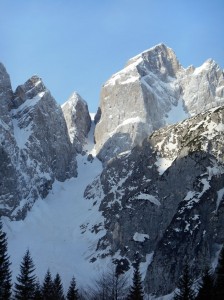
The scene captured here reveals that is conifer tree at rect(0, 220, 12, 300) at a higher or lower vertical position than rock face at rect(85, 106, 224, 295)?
lower

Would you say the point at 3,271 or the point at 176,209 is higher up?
the point at 176,209

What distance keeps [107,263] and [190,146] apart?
46016 millimetres

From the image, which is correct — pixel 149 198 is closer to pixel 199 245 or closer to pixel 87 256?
pixel 87 256

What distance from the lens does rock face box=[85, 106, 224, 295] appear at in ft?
465

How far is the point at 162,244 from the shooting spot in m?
151

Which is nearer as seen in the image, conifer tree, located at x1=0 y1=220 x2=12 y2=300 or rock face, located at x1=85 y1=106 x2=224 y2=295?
conifer tree, located at x1=0 y1=220 x2=12 y2=300

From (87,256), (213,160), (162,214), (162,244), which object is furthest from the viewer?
(87,256)

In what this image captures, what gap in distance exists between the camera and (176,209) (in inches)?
6526

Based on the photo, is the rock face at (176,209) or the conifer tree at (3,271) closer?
the conifer tree at (3,271)

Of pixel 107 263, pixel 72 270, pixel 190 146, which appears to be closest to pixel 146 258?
pixel 107 263

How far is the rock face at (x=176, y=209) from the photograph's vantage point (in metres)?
142

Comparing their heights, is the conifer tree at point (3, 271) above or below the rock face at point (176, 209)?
below

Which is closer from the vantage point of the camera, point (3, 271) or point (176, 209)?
point (3, 271)

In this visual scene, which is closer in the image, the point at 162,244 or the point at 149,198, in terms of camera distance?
the point at 162,244
